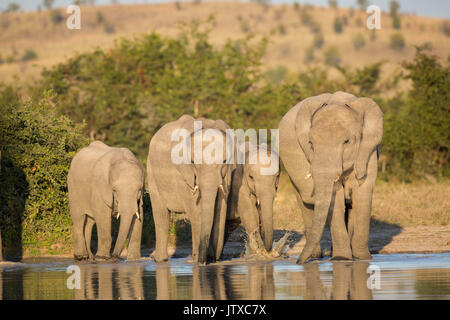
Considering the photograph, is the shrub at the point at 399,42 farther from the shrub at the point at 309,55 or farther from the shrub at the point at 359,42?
the shrub at the point at 309,55

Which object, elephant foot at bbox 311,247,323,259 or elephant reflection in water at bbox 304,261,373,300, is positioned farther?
elephant foot at bbox 311,247,323,259

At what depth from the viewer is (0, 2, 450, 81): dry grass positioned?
302 ft

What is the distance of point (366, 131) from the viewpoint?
12.9m

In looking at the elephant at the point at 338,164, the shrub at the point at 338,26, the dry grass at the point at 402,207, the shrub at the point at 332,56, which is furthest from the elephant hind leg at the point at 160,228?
the shrub at the point at 338,26

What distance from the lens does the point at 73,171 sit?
52.1 ft

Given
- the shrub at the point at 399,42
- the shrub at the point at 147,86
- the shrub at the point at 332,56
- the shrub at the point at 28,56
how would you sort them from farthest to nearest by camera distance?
1. the shrub at the point at 399,42
2. the shrub at the point at 332,56
3. the shrub at the point at 28,56
4. the shrub at the point at 147,86

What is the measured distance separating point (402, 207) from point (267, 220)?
6.60 meters

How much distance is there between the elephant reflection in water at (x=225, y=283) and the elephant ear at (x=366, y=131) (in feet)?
6.38

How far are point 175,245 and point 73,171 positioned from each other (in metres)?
2.42

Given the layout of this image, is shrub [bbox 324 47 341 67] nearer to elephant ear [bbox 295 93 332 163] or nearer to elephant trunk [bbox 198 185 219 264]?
elephant ear [bbox 295 93 332 163]

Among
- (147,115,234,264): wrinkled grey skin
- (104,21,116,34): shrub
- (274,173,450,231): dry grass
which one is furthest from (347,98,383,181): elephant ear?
(104,21,116,34): shrub

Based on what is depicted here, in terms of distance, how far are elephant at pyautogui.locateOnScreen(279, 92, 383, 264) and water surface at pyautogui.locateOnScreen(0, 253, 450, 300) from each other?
44 centimetres

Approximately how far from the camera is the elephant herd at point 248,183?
12.3 metres
